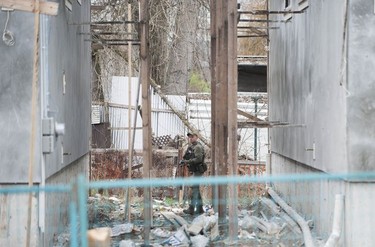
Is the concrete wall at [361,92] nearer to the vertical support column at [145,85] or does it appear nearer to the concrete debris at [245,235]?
the concrete debris at [245,235]

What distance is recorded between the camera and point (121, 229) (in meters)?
12.0

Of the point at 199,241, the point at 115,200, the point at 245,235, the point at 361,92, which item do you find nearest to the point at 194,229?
the point at 199,241

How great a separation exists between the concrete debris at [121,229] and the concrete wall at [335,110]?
3316 mm

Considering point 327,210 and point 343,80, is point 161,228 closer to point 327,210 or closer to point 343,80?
point 327,210

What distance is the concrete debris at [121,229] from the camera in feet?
38.6

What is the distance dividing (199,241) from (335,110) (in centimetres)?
331

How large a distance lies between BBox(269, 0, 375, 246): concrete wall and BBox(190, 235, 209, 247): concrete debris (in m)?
1.83

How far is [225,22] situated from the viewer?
12250 millimetres

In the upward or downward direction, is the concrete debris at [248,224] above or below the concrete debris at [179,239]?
above

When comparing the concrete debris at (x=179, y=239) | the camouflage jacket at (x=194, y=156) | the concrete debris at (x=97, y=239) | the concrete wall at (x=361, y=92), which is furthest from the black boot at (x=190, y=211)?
the concrete debris at (x=97, y=239)

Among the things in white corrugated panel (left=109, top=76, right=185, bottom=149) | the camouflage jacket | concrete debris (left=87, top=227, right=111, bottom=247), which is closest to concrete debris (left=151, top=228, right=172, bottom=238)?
the camouflage jacket

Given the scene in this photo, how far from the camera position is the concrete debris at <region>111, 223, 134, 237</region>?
38.6 feet

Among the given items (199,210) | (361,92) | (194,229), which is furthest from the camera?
(199,210)

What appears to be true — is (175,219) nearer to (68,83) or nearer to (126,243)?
(126,243)
